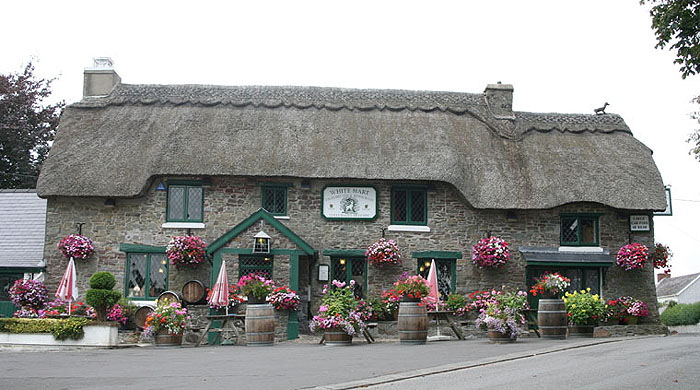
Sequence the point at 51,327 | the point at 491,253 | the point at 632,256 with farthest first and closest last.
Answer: the point at 632,256, the point at 491,253, the point at 51,327

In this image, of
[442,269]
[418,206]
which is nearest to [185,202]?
[418,206]

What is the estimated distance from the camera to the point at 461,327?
19.3m

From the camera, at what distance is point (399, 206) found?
21.2m

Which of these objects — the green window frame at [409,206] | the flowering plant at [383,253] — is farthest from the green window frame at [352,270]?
the green window frame at [409,206]

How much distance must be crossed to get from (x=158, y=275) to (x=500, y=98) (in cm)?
1173

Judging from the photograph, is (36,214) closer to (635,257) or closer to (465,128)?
(465,128)

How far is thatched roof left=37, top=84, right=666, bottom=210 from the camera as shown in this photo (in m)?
20.5

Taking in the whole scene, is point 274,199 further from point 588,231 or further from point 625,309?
point 625,309

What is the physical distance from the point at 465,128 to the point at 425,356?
427 inches

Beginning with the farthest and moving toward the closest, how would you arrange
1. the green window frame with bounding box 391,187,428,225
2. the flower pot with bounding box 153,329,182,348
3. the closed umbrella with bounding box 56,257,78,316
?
A: the green window frame with bounding box 391,187,428,225
the closed umbrella with bounding box 56,257,78,316
the flower pot with bounding box 153,329,182,348

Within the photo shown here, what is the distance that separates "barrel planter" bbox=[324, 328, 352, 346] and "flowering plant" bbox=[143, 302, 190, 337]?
329cm

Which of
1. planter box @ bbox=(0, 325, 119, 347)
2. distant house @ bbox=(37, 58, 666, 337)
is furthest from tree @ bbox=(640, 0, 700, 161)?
planter box @ bbox=(0, 325, 119, 347)

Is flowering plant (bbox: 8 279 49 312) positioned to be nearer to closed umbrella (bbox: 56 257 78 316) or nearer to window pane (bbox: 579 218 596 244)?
closed umbrella (bbox: 56 257 78 316)

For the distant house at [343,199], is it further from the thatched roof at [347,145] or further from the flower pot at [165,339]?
the flower pot at [165,339]
